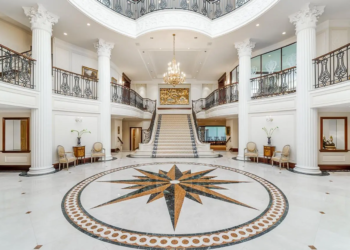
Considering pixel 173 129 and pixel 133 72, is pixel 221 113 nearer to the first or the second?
pixel 173 129

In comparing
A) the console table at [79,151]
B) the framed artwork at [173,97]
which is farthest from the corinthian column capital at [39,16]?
the framed artwork at [173,97]

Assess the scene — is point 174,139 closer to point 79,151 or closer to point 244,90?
point 244,90

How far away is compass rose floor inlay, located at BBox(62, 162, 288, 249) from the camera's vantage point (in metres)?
2.46

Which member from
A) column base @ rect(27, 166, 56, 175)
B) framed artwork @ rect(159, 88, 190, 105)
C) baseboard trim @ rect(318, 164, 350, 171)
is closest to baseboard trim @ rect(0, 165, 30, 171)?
column base @ rect(27, 166, 56, 175)

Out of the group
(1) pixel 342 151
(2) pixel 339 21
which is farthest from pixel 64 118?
(2) pixel 339 21

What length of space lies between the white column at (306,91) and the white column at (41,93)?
8.75m

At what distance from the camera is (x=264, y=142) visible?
7773mm

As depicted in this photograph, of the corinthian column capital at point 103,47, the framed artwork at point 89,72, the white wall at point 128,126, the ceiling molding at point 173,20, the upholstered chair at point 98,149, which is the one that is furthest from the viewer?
the white wall at point 128,126

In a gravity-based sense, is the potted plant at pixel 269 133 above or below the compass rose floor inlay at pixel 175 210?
above

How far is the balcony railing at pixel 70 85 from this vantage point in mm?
7027

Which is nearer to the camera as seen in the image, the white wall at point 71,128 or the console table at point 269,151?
the white wall at point 71,128

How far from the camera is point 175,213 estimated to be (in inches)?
121

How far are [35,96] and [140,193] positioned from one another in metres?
4.92

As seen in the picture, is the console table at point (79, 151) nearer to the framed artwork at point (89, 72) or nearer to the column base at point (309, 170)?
the framed artwork at point (89, 72)
